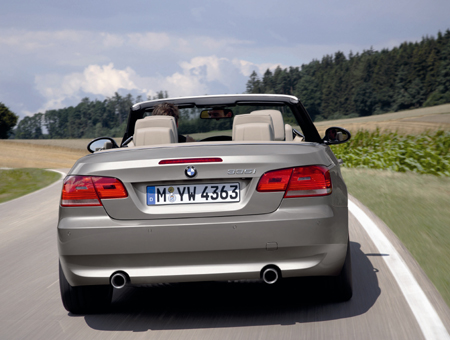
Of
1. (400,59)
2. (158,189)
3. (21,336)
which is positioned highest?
(158,189)

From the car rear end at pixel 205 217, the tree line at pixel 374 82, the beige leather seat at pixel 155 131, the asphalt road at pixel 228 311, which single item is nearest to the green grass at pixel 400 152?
the asphalt road at pixel 228 311

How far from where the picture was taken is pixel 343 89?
517 feet

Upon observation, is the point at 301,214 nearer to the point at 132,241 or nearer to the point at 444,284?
the point at 132,241

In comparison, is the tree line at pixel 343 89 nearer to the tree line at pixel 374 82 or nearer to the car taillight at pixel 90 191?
the tree line at pixel 374 82

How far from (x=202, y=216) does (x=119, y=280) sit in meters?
0.69

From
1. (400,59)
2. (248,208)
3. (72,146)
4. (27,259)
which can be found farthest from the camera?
(400,59)

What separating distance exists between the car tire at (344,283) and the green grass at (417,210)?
717 millimetres

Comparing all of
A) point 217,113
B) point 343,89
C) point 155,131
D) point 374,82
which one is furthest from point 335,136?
point 343,89

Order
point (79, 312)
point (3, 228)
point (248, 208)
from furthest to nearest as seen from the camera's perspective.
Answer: point (3, 228) < point (79, 312) < point (248, 208)

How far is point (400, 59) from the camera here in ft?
473

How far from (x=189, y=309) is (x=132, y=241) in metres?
0.93

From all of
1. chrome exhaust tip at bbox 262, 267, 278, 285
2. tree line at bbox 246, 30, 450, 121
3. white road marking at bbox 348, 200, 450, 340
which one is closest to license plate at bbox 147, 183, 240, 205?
chrome exhaust tip at bbox 262, 267, 278, 285

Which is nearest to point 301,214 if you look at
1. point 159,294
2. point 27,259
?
point 159,294

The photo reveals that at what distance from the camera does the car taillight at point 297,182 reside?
12.0ft
